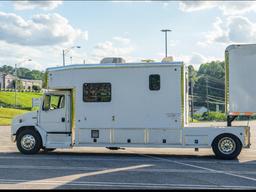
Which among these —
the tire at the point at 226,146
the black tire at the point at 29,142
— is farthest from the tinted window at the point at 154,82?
the black tire at the point at 29,142

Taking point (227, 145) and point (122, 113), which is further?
point (122, 113)

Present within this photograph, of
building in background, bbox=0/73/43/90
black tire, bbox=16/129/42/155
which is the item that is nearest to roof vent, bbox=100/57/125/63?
black tire, bbox=16/129/42/155

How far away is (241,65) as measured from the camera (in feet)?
48.7

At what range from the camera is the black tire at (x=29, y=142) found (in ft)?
52.1

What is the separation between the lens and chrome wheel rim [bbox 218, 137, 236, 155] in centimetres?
1462

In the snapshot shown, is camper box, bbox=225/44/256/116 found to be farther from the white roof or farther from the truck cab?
the truck cab

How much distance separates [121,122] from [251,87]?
458 centimetres

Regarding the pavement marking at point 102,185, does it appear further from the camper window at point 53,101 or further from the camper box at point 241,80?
the camper window at point 53,101

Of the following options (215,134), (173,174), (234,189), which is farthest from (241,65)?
(234,189)

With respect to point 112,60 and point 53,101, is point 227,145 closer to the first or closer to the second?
point 112,60

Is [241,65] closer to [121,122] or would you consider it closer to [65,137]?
→ [121,122]

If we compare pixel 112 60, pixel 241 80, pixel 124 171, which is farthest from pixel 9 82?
pixel 124 171

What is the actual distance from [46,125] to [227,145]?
6.49 m

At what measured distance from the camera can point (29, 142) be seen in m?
15.9
